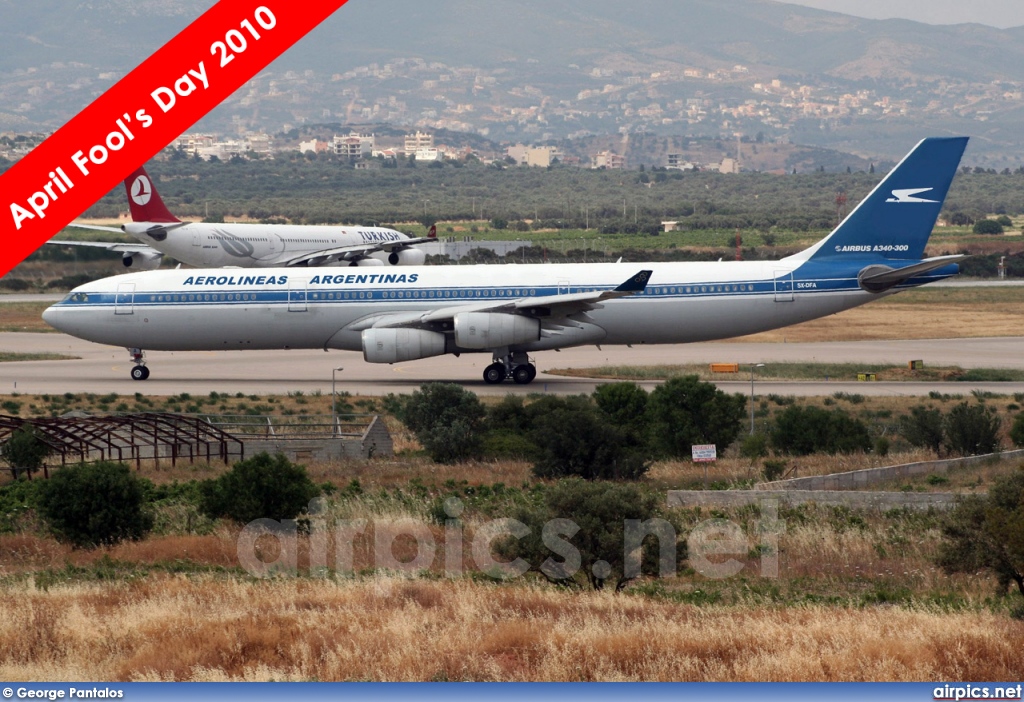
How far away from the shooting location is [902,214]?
45.2 meters

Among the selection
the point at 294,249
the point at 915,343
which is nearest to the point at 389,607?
the point at 915,343

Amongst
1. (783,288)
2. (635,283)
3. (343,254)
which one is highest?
(343,254)

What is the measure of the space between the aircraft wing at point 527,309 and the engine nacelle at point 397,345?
1.79 ft

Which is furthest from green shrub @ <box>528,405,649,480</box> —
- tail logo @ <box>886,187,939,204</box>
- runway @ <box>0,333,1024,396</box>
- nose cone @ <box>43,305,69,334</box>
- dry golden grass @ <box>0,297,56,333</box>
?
dry golden grass @ <box>0,297,56,333</box>

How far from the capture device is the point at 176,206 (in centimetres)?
19900

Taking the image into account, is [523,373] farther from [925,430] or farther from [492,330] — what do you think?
[925,430]

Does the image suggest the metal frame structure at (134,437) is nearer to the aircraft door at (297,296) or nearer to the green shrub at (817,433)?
the aircraft door at (297,296)

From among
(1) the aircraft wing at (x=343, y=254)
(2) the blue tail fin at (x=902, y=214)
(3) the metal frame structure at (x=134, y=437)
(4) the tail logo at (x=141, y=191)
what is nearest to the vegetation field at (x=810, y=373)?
(2) the blue tail fin at (x=902, y=214)

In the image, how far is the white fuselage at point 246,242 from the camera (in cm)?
7931

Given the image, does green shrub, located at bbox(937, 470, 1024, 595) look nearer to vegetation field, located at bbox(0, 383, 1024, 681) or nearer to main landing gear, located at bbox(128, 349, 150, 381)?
vegetation field, located at bbox(0, 383, 1024, 681)

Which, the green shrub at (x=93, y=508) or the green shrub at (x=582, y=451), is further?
the green shrub at (x=582, y=451)

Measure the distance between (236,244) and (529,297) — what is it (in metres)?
43.1

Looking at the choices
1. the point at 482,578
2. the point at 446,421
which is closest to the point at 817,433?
the point at 446,421

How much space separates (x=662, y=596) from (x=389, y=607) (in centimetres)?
425
